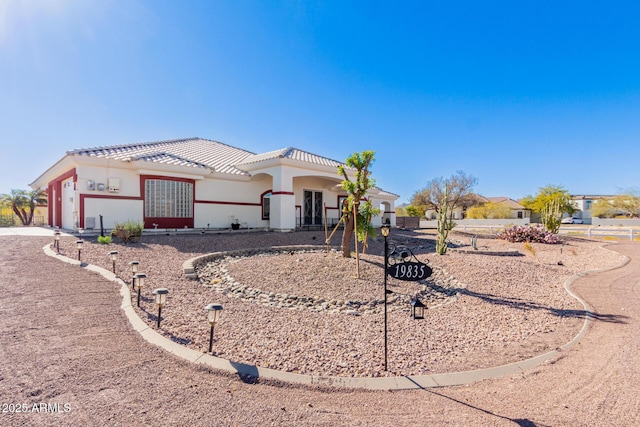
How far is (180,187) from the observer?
563 inches

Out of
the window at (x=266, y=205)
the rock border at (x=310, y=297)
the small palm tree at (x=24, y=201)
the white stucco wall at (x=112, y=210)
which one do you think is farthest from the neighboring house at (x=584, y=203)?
the small palm tree at (x=24, y=201)

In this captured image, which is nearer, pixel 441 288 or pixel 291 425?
pixel 291 425

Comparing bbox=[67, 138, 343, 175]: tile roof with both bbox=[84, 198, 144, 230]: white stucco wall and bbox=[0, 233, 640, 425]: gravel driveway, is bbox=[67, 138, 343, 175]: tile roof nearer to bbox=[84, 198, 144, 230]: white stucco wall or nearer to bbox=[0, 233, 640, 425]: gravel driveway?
bbox=[84, 198, 144, 230]: white stucco wall

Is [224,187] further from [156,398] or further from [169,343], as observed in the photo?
[156,398]

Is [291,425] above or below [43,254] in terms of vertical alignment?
below

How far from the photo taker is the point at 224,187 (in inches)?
624

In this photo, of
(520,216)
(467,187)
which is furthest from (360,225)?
(520,216)

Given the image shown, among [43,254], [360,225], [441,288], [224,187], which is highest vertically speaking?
[224,187]

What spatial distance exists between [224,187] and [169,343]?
12923 millimetres

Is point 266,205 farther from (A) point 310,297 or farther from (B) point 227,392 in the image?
(B) point 227,392

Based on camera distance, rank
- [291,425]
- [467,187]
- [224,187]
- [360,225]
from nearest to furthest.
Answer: [291,425]
[360,225]
[224,187]
[467,187]

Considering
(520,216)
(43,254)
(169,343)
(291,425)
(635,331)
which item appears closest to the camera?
(291,425)

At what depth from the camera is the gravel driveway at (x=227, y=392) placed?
250 cm

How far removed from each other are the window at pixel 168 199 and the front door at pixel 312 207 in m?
7.38
